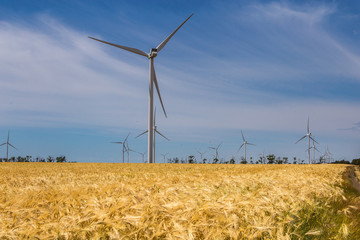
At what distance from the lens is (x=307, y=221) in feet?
17.4

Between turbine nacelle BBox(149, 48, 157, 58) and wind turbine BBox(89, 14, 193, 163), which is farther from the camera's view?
turbine nacelle BBox(149, 48, 157, 58)

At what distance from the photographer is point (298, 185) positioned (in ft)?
26.2

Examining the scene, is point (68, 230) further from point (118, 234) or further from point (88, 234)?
point (118, 234)

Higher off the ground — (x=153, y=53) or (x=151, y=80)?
(x=153, y=53)

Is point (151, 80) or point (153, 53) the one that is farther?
point (153, 53)

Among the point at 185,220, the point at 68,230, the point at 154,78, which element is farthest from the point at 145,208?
the point at 154,78

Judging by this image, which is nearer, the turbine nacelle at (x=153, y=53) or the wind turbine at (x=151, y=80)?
the wind turbine at (x=151, y=80)

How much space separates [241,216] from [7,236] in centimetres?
292

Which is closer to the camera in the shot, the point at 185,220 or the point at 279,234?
the point at 185,220

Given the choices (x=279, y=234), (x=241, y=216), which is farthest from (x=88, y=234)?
(x=279, y=234)

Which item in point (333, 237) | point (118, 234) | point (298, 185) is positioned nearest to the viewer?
point (118, 234)

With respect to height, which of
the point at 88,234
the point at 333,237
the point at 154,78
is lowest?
the point at 333,237

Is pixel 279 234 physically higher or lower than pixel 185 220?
lower

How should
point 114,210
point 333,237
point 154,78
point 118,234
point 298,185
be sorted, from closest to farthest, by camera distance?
1. point 118,234
2. point 114,210
3. point 333,237
4. point 298,185
5. point 154,78
